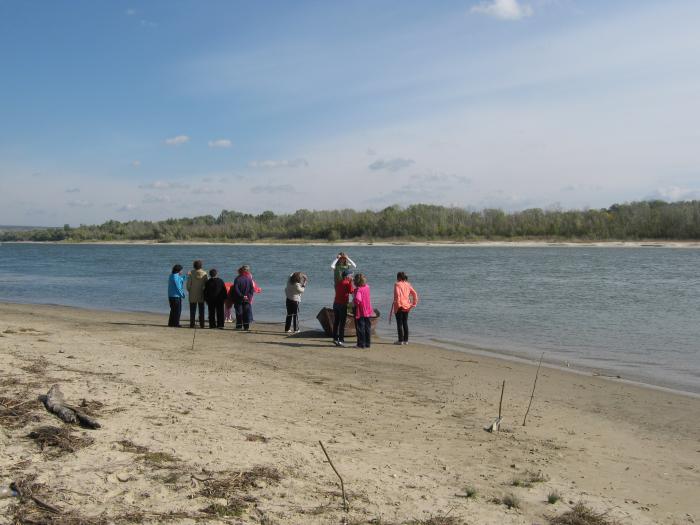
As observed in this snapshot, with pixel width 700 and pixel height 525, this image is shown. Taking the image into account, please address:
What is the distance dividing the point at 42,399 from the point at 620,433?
6204 millimetres

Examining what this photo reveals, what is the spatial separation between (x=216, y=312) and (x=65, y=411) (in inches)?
375

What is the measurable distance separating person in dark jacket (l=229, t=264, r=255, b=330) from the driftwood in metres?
8.36

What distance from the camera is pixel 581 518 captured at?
4.71 metres

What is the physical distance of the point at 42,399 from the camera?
6340 millimetres

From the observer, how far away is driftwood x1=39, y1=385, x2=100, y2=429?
19.1ft

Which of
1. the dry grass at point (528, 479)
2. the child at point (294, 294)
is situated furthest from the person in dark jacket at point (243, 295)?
the dry grass at point (528, 479)

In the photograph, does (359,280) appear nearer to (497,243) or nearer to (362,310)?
(362,310)

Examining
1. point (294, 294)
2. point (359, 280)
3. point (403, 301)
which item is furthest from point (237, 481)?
point (294, 294)

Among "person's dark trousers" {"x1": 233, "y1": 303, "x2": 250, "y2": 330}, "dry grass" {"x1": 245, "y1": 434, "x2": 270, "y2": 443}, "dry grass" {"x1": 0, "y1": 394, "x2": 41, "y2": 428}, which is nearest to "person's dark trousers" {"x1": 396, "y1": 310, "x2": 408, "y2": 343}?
"person's dark trousers" {"x1": 233, "y1": 303, "x2": 250, "y2": 330}

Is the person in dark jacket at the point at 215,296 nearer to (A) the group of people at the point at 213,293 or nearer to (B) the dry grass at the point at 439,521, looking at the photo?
(A) the group of people at the point at 213,293

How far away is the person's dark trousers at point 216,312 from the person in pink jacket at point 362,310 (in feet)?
13.3

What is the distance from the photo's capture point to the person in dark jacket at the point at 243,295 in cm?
1474

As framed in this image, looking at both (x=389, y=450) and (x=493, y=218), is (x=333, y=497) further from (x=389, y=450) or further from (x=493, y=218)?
(x=493, y=218)

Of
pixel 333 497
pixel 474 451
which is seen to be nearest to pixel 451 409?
pixel 474 451
